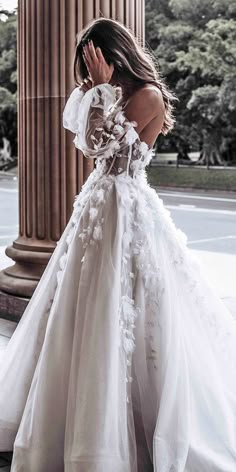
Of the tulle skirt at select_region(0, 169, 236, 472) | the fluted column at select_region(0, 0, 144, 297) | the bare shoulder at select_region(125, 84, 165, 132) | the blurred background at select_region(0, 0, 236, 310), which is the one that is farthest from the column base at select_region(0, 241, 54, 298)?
the blurred background at select_region(0, 0, 236, 310)

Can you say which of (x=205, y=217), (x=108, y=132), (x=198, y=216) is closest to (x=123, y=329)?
(x=108, y=132)

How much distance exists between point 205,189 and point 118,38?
77.1 ft

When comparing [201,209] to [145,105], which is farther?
[201,209]

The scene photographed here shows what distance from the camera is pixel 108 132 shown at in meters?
3.20

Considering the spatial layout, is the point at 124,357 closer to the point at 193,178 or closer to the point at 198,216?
the point at 198,216

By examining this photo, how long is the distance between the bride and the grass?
22.9 metres

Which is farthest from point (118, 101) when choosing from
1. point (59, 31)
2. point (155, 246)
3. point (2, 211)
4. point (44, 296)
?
point (2, 211)

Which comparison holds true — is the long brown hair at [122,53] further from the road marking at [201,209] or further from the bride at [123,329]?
the road marking at [201,209]

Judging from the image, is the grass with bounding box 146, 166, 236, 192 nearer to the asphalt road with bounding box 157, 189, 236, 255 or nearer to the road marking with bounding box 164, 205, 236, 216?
the asphalt road with bounding box 157, 189, 236, 255

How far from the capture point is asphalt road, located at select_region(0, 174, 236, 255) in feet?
40.2

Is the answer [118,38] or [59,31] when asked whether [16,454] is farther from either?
[59,31]

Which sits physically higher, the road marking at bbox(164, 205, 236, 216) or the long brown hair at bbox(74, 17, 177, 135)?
the long brown hair at bbox(74, 17, 177, 135)

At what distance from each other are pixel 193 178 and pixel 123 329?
2427cm

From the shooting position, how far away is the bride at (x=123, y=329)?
9.87ft
